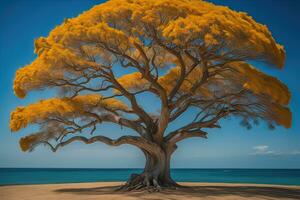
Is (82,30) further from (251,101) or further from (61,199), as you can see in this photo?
(251,101)

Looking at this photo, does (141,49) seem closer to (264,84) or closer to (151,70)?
(151,70)

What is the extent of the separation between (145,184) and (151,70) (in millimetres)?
4111

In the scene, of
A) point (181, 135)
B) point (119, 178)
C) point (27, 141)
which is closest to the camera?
point (27, 141)

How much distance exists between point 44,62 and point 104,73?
2279 mm

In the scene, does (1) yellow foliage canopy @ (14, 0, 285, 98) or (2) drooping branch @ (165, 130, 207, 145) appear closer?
(1) yellow foliage canopy @ (14, 0, 285, 98)

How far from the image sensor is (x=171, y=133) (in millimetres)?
15625

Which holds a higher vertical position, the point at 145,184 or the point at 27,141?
the point at 27,141

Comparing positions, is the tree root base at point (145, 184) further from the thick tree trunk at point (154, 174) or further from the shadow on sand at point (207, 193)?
the shadow on sand at point (207, 193)

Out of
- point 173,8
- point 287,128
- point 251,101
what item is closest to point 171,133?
point 251,101

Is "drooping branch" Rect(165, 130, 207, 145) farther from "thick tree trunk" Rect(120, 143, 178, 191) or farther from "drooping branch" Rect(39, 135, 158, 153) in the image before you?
"drooping branch" Rect(39, 135, 158, 153)

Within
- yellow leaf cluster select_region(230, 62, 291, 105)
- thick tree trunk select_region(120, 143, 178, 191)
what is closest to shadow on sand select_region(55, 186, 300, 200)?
thick tree trunk select_region(120, 143, 178, 191)

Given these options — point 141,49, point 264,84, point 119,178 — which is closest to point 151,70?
point 141,49

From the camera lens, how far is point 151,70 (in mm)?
14398

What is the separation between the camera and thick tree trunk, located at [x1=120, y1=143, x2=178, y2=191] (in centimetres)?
1427
